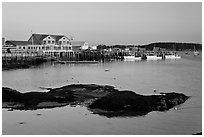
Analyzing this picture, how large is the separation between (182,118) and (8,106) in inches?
194

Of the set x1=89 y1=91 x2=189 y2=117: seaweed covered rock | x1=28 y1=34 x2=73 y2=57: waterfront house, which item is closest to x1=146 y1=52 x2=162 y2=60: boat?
x1=28 y1=34 x2=73 y2=57: waterfront house

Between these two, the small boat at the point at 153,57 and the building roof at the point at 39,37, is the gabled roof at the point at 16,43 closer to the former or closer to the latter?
the building roof at the point at 39,37

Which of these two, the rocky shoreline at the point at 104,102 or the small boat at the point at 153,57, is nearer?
the rocky shoreline at the point at 104,102

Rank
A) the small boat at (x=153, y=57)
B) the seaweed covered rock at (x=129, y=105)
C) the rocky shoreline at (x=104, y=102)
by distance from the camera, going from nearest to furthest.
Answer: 1. the seaweed covered rock at (x=129, y=105)
2. the rocky shoreline at (x=104, y=102)
3. the small boat at (x=153, y=57)

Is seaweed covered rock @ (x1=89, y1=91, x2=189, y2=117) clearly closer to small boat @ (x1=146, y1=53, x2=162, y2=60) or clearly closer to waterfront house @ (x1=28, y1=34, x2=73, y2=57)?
waterfront house @ (x1=28, y1=34, x2=73, y2=57)

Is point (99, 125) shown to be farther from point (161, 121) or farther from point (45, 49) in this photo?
point (45, 49)

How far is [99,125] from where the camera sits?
7.37 metres

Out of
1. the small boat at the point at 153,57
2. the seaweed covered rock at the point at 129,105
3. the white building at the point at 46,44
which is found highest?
the white building at the point at 46,44

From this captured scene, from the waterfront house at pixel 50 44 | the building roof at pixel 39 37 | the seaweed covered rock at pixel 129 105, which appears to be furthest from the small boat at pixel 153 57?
the seaweed covered rock at pixel 129 105

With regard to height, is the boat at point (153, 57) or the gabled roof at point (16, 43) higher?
the gabled roof at point (16, 43)

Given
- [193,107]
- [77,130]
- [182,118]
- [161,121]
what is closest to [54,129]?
[77,130]

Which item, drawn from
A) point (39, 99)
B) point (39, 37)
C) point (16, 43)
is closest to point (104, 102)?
point (39, 99)

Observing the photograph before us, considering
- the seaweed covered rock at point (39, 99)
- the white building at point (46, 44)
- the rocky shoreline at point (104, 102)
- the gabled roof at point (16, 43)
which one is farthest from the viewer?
the gabled roof at point (16, 43)

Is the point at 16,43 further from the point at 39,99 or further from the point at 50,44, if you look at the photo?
the point at 39,99
